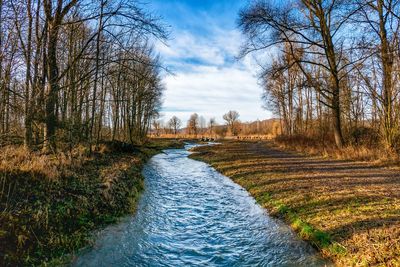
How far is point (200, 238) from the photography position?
562cm

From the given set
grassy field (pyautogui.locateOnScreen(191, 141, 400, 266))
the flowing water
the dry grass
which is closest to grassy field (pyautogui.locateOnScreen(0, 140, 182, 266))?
the flowing water

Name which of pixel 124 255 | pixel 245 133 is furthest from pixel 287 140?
pixel 245 133

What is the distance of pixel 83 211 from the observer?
5992mm

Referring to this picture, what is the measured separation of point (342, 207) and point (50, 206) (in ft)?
20.8

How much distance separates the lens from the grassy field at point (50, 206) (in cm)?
428

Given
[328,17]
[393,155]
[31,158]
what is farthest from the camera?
[328,17]

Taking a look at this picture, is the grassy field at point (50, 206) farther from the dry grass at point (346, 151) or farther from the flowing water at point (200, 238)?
the dry grass at point (346, 151)

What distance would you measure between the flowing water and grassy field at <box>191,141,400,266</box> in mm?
361

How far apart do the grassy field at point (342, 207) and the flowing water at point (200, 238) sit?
1.18 feet

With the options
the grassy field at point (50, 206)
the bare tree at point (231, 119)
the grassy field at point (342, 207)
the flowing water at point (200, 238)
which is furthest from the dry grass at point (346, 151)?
the bare tree at point (231, 119)

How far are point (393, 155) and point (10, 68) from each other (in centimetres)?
1439

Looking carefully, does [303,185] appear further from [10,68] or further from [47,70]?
[47,70]

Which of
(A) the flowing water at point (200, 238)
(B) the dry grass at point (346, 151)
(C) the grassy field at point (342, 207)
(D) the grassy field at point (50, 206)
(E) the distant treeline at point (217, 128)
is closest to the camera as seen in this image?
(C) the grassy field at point (342, 207)

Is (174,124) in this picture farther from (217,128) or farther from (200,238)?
(200,238)
